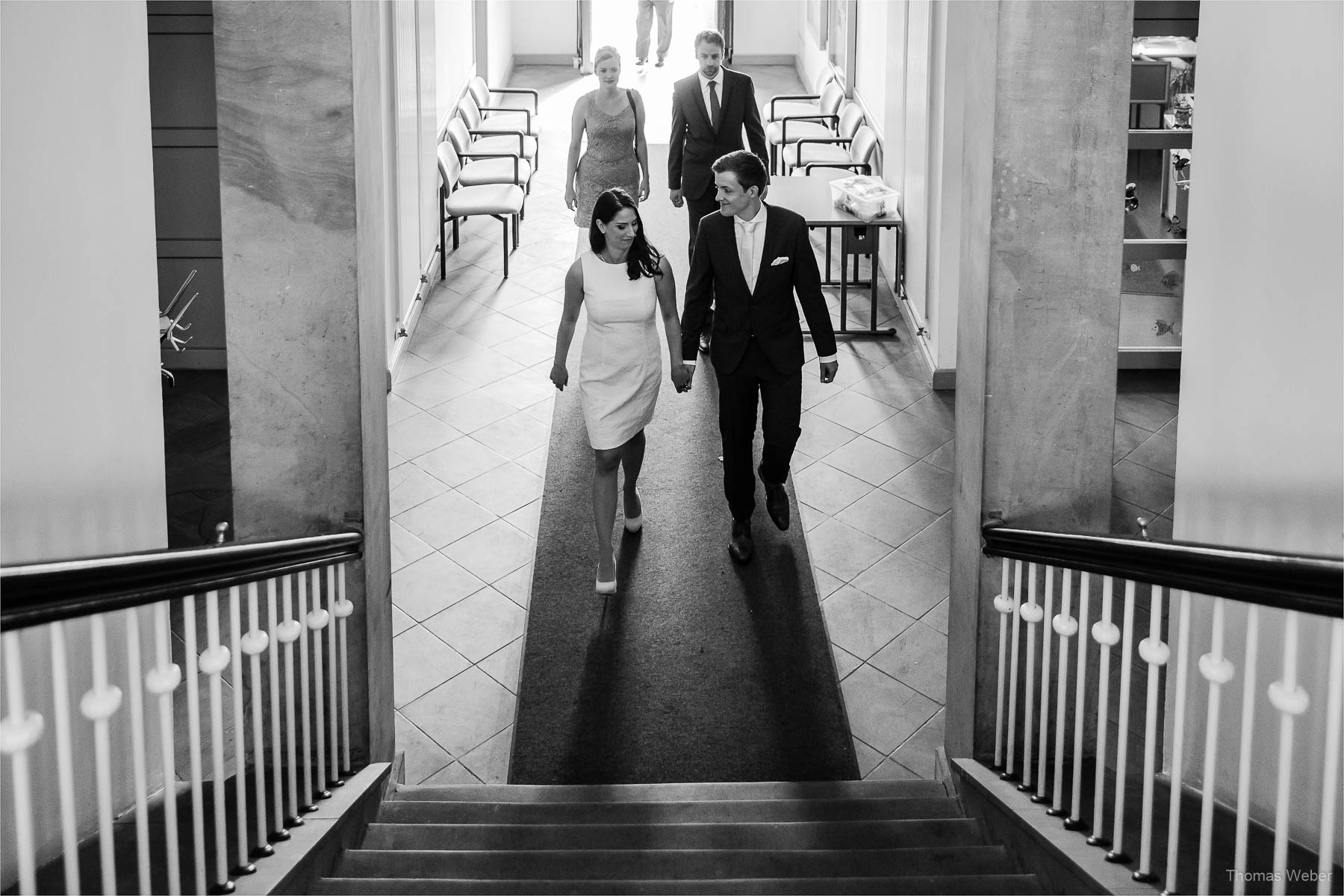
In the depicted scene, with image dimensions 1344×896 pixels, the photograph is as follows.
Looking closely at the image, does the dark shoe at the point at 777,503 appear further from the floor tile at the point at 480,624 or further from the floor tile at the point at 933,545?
the floor tile at the point at 480,624

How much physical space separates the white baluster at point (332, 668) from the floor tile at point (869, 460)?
3874 millimetres

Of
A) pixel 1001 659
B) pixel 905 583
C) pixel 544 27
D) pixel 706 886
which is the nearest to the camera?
pixel 706 886

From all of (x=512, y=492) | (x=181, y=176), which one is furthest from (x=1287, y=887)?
(x=181, y=176)

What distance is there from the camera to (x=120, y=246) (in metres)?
3.78

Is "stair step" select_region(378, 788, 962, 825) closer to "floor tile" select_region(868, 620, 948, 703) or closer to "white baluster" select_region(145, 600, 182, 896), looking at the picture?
"floor tile" select_region(868, 620, 948, 703)

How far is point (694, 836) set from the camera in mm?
4273

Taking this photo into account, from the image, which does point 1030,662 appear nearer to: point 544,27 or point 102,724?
point 102,724

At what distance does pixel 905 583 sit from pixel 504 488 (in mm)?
2232

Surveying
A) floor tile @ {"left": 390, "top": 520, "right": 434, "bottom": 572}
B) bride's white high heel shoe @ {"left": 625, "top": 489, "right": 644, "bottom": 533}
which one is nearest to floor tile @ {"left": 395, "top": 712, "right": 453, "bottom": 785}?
floor tile @ {"left": 390, "top": 520, "right": 434, "bottom": 572}

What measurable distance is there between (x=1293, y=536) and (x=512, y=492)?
15.3 feet

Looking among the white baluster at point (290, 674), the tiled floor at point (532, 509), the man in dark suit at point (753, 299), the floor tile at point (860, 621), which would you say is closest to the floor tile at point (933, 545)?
the tiled floor at point (532, 509)

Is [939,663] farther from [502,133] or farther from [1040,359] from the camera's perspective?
[502,133]

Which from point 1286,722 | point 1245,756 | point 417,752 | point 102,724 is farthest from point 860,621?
point 102,724

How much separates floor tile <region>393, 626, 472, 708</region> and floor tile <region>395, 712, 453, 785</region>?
18cm
